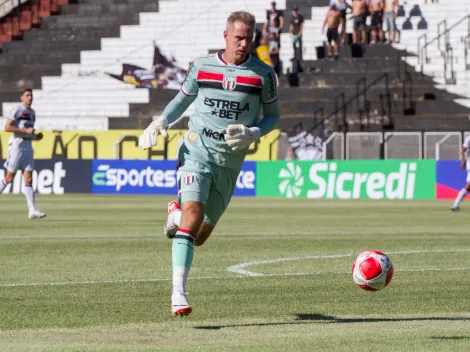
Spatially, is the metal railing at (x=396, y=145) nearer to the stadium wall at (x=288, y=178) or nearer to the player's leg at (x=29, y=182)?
the stadium wall at (x=288, y=178)

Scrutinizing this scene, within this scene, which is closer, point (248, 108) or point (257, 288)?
point (248, 108)

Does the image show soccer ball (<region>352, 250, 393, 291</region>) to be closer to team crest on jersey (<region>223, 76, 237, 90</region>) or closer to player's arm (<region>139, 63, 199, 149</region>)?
team crest on jersey (<region>223, 76, 237, 90</region>)

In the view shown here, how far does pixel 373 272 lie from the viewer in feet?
31.5

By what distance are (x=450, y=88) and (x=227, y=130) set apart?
33.0 meters

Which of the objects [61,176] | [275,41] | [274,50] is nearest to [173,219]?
[61,176]

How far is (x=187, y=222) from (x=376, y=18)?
34.1 meters

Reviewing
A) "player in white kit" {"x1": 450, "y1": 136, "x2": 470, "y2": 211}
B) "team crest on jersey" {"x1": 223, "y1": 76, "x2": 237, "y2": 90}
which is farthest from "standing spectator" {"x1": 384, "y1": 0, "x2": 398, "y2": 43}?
"team crest on jersey" {"x1": 223, "y1": 76, "x2": 237, "y2": 90}

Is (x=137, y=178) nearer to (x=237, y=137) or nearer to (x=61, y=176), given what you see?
(x=61, y=176)

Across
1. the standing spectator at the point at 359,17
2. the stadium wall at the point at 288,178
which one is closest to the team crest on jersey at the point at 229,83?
the stadium wall at the point at 288,178

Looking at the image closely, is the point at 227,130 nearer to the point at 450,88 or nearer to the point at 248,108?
the point at 248,108

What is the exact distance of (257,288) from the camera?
11.3 metres

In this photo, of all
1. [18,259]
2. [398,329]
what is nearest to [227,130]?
[398,329]

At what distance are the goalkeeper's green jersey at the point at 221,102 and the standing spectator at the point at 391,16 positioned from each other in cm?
3355

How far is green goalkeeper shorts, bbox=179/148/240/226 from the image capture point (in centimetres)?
928
